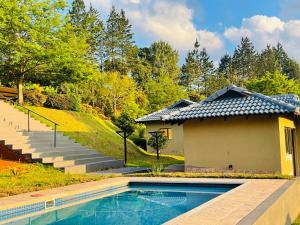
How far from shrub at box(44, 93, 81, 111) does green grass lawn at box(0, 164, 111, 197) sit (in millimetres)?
12387

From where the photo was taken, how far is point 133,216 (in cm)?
961

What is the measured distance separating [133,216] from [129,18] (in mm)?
58174

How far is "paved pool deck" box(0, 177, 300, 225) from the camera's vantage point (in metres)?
6.79

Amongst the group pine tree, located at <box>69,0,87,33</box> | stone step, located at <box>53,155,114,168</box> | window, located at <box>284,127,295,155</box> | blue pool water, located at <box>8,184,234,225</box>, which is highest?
pine tree, located at <box>69,0,87,33</box>

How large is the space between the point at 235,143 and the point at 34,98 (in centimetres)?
1702

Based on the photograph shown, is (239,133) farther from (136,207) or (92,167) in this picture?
(92,167)

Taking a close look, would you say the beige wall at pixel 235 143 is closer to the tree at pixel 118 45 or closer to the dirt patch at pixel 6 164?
the dirt patch at pixel 6 164

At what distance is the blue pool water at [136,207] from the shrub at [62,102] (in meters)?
15.9

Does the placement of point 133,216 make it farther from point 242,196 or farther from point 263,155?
point 263,155

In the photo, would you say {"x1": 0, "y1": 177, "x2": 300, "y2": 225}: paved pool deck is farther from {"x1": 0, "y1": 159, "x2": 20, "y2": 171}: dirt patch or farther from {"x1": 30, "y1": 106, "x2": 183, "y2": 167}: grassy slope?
{"x1": 30, "y1": 106, "x2": 183, "y2": 167}: grassy slope

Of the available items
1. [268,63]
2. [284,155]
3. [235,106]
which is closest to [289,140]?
[284,155]

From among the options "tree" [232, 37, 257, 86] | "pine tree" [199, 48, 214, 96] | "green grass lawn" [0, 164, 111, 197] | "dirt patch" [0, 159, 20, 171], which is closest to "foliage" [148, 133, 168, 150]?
"green grass lawn" [0, 164, 111, 197]

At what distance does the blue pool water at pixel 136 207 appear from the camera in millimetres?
9125

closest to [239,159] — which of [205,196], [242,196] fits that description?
[205,196]
